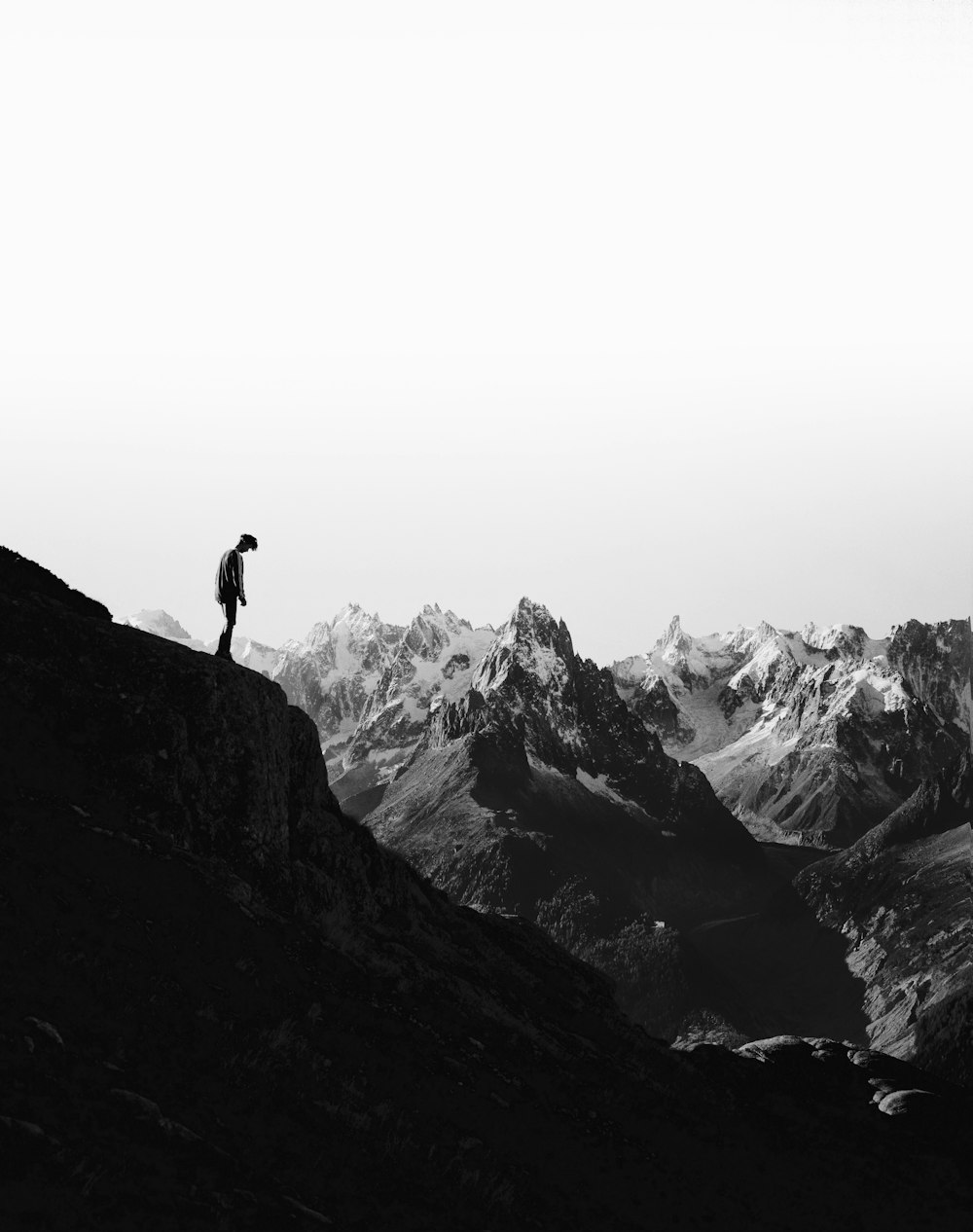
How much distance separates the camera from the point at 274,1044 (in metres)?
21.9

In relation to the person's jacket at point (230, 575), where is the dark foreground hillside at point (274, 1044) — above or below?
below

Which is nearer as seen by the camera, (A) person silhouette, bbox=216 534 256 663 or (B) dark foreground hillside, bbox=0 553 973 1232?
(B) dark foreground hillside, bbox=0 553 973 1232

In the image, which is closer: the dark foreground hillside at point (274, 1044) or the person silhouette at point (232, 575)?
the dark foreground hillside at point (274, 1044)

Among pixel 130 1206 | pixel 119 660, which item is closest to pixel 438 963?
pixel 119 660

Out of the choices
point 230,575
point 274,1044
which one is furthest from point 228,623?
point 274,1044

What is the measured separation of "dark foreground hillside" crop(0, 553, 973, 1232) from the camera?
17000mm

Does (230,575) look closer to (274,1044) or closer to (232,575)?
(232,575)

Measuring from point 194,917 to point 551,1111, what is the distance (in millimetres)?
8441

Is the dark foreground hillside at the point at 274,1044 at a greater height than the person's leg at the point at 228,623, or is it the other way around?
the person's leg at the point at 228,623

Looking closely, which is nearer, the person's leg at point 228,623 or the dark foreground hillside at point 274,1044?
the dark foreground hillside at point 274,1044

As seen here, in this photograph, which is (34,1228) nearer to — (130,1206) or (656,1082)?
(130,1206)

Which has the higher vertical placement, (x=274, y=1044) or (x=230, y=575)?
(x=230, y=575)

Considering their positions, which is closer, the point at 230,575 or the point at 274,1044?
the point at 274,1044

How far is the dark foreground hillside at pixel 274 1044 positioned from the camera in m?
17.0
